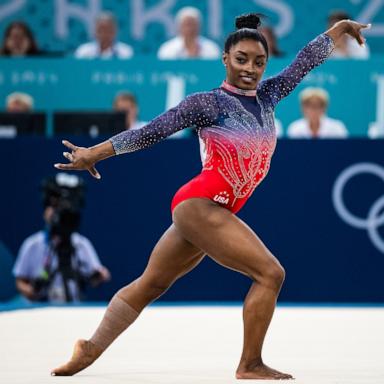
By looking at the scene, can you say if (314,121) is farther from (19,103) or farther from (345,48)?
(19,103)

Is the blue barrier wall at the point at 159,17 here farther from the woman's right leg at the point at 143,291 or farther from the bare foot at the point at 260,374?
the bare foot at the point at 260,374

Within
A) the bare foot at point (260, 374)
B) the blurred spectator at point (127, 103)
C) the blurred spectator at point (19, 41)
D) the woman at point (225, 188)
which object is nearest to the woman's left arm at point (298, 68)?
the woman at point (225, 188)

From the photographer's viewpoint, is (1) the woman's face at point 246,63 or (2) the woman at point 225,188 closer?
(2) the woman at point 225,188

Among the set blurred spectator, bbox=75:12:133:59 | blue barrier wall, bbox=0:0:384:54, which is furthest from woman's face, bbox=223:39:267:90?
blue barrier wall, bbox=0:0:384:54

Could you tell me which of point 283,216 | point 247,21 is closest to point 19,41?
point 283,216

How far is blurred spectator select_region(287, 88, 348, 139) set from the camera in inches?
384

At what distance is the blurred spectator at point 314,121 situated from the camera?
32.0 feet

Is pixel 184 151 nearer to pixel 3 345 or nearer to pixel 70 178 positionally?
pixel 70 178

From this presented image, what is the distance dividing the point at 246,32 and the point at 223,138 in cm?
45

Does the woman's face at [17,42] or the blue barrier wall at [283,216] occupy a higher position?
the woman's face at [17,42]

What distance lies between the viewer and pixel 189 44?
36.1ft

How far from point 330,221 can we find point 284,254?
1.47ft

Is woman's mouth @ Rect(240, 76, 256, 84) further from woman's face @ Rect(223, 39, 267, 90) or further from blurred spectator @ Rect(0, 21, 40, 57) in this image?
blurred spectator @ Rect(0, 21, 40, 57)

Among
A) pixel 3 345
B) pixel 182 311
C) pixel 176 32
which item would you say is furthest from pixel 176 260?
pixel 176 32
